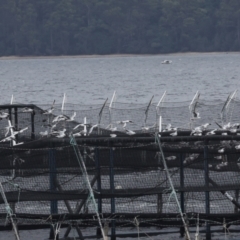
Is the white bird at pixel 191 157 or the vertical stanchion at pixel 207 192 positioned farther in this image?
the white bird at pixel 191 157

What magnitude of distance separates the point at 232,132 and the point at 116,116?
50.6ft

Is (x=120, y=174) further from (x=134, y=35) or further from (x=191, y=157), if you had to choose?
(x=134, y=35)

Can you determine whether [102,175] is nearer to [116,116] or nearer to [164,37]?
[116,116]

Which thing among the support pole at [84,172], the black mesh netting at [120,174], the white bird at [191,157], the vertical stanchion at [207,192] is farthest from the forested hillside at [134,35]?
the support pole at [84,172]

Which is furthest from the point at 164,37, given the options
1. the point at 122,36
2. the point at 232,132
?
the point at 232,132

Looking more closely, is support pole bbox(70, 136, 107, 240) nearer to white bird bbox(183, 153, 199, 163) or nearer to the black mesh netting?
the black mesh netting

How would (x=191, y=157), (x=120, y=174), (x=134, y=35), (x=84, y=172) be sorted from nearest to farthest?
1. (x=84, y=172)
2. (x=120, y=174)
3. (x=191, y=157)
4. (x=134, y=35)

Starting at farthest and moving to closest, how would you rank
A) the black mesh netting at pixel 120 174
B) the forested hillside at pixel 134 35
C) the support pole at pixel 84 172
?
the forested hillside at pixel 134 35
the black mesh netting at pixel 120 174
the support pole at pixel 84 172

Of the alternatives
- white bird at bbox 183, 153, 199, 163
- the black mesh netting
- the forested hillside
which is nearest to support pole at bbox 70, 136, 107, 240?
the black mesh netting

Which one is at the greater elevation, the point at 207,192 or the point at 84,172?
the point at 84,172

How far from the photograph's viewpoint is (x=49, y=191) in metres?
19.1

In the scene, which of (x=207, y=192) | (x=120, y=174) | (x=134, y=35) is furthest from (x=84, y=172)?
(x=134, y=35)

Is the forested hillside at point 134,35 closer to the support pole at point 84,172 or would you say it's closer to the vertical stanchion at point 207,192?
the vertical stanchion at point 207,192

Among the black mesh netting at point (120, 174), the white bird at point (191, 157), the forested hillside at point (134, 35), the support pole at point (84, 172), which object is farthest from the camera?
the forested hillside at point (134, 35)
